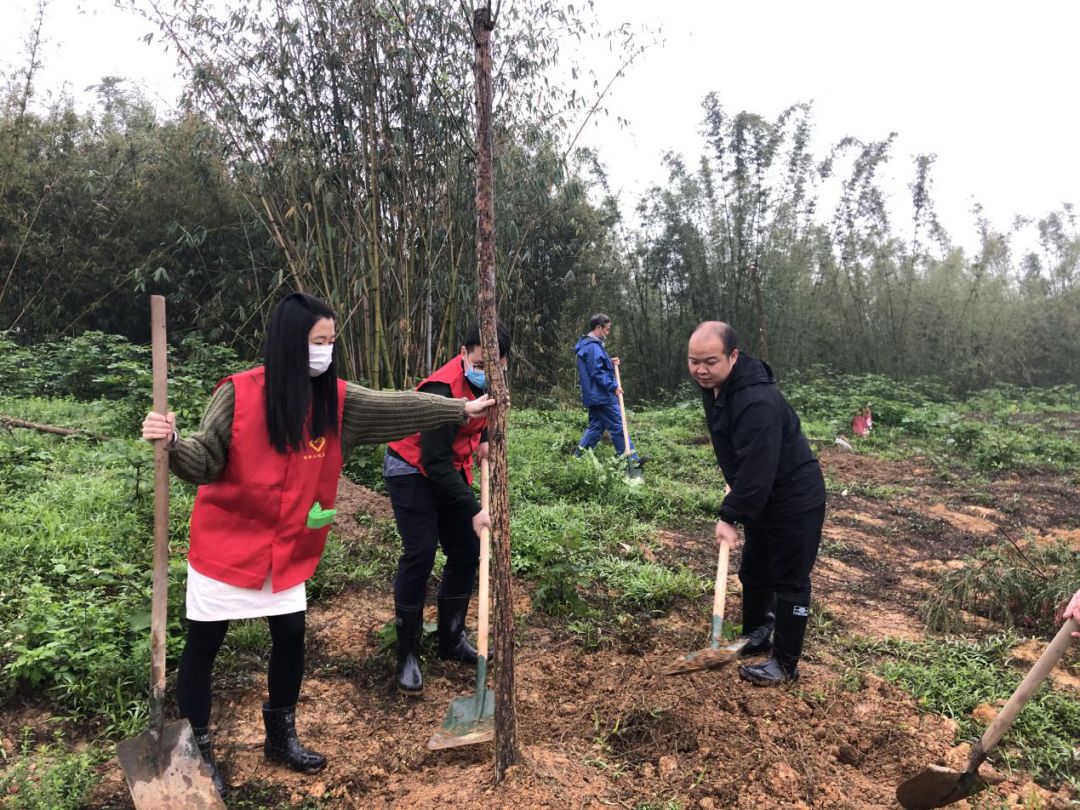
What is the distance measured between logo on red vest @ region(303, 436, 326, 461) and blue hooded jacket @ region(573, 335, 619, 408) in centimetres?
484

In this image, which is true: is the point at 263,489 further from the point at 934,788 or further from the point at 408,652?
the point at 934,788

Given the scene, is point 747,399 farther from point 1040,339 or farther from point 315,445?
point 1040,339

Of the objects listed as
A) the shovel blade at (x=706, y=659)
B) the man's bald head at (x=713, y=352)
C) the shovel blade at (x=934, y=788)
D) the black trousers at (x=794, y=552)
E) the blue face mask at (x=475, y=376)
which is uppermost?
the man's bald head at (x=713, y=352)

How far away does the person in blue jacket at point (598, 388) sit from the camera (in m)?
6.99

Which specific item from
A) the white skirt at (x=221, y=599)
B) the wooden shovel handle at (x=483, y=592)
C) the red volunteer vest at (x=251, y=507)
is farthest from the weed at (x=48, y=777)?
the wooden shovel handle at (x=483, y=592)

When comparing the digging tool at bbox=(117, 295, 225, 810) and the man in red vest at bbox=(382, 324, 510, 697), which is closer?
the digging tool at bbox=(117, 295, 225, 810)

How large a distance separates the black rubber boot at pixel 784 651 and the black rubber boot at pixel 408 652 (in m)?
1.30

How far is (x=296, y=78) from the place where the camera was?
657 centimetres

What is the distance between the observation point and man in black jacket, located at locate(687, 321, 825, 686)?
2756 mm

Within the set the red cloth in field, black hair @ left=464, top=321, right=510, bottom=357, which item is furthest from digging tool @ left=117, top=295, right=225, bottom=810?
the red cloth in field

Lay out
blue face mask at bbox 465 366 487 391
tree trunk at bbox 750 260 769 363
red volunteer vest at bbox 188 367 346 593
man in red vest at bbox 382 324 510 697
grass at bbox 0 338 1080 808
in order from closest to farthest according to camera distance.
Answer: red volunteer vest at bbox 188 367 346 593, grass at bbox 0 338 1080 808, man in red vest at bbox 382 324 510 697, blue face mask at bbox 465 366 487 391, tree trunk at bbox 750 260 769 363

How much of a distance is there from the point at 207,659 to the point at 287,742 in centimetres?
40

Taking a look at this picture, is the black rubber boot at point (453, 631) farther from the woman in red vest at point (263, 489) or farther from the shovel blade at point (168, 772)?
the shovel blade at point (168, 772)

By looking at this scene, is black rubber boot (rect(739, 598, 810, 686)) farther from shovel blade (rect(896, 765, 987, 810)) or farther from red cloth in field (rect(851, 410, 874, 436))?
red cloth in field (rect(851, 410, 874, 436))
